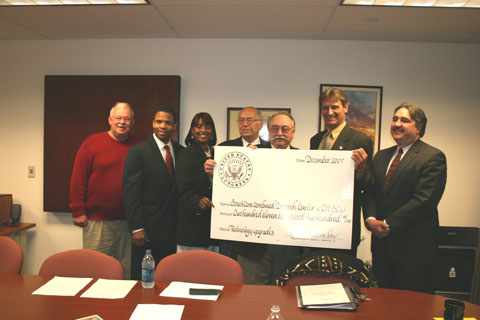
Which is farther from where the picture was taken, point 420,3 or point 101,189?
point 101,189

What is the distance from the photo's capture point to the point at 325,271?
74.4 inches

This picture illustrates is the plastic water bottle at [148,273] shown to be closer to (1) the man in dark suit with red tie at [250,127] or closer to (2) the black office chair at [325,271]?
(2) the black office chair at [325,271]

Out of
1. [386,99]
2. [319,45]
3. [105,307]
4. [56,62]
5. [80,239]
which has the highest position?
[319,45]

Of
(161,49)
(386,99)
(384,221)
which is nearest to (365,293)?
(384,221)

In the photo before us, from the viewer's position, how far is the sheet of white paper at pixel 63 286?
171 centimetres

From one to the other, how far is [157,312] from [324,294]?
0.80 meters

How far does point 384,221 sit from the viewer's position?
102 inches

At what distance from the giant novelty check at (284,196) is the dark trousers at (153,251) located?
0.83 m

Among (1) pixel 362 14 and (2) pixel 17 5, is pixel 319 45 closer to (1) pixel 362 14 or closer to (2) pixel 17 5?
(1) pixel 362 14

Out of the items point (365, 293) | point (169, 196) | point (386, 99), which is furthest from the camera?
point (386, 99)

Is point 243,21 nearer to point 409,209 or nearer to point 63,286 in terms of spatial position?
point 409,209

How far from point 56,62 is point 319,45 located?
3272 mm

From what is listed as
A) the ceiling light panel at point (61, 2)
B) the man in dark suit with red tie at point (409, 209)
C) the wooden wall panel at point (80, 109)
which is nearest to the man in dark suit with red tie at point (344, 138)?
the man in dark suit with red tie at point (409, 209)

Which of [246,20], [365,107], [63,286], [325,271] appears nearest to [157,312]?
[63,286]
